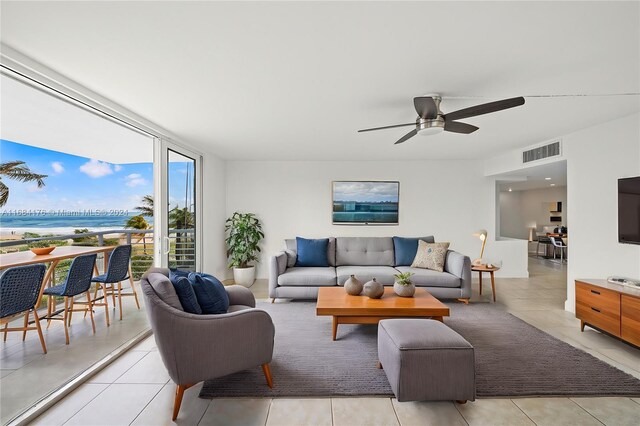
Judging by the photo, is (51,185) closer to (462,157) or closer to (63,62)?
(63,62)

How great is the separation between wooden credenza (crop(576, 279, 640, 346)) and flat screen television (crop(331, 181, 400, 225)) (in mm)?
3179

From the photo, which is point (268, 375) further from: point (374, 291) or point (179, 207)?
point (179, 207)

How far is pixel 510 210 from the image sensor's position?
35.9ft

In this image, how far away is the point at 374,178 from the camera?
6.09 m

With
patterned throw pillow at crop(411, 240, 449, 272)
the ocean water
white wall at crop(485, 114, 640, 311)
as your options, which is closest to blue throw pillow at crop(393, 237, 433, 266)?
patterned throw pillow at crop(411, 240, 449, 272)

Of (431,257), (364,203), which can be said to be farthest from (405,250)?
(364,203)

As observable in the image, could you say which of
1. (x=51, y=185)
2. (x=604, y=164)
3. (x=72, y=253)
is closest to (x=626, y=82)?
(x=604, y=164)

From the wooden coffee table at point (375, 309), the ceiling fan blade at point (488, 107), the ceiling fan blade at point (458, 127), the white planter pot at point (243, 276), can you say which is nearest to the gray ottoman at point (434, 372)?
the wooden coffee table at point (375, 309)

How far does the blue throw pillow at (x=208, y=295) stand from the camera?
2.38 m

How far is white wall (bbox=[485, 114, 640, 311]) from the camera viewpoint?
3.30 m

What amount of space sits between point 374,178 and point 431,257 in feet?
6.81

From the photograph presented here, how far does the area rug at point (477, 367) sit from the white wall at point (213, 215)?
238 centimetres

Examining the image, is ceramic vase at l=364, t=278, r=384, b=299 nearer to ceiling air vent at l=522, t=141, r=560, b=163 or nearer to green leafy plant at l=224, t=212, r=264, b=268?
green leafy plant at l=224, t=212, r=264, b=268

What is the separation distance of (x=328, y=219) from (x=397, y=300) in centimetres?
297
